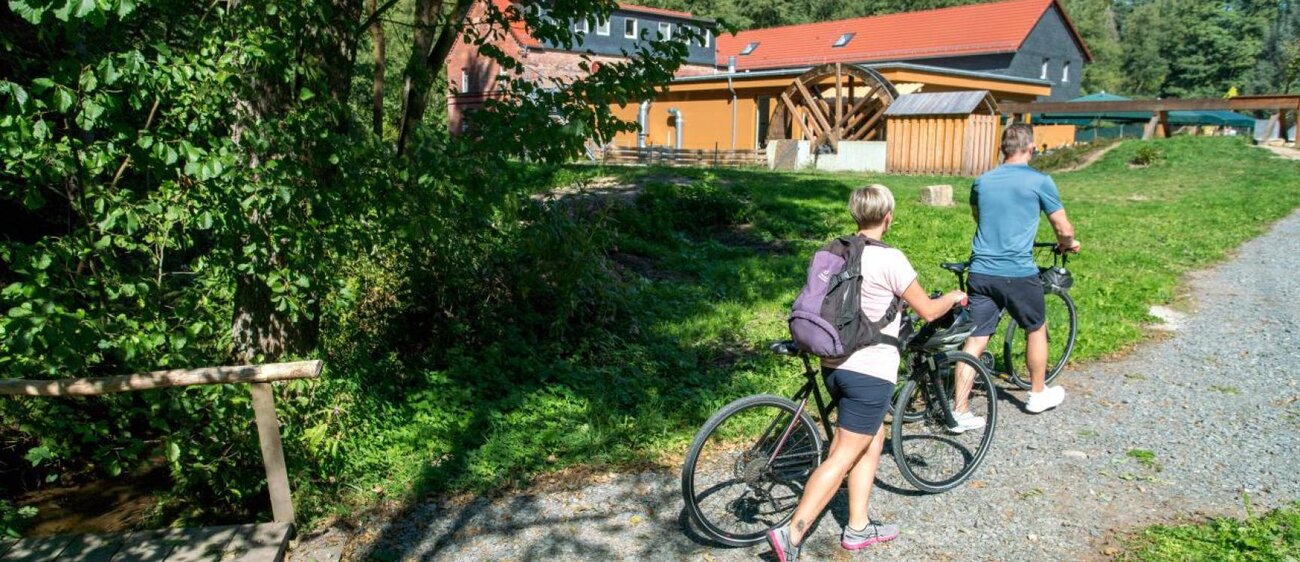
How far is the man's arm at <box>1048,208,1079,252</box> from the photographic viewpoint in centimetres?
548

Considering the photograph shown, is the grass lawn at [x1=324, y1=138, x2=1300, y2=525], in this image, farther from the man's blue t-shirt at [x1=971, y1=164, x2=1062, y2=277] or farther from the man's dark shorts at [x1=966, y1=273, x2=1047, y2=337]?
the man's blue t-shirt at [x1=971, y1=164, x2=1062, y2=277]

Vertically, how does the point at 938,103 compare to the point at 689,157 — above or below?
above

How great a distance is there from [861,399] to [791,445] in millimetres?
554

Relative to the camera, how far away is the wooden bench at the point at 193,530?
4.16 m

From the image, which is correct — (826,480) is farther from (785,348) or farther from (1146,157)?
(1146,157)

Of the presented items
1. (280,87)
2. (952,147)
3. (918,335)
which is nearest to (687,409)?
(918,335)

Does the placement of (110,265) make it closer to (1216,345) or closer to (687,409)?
(687,409)

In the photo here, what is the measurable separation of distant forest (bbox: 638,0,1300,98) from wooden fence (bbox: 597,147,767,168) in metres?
33.7

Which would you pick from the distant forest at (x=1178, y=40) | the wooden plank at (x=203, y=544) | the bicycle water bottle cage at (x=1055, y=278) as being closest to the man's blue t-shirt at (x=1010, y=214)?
the bicycle water bottle cage at (x=1055, y=278)

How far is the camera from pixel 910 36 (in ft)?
156

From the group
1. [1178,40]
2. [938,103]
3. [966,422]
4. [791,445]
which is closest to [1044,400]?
[966,422]

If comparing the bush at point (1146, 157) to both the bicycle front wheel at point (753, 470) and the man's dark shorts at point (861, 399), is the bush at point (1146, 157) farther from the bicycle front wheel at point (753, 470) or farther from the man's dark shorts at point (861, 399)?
the man's dark shorts at point (861, 399)

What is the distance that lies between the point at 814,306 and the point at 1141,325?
5.80 meters

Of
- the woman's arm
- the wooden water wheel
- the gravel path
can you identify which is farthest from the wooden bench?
the wooden water wheel
